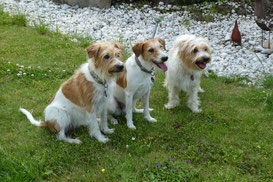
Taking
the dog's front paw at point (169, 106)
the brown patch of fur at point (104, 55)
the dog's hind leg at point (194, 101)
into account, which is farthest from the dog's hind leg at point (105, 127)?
the dog's hind leg at point (194, 101)

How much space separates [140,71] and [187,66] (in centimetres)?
109

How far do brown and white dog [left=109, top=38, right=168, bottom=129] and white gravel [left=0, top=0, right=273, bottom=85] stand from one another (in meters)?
2.88

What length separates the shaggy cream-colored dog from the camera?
15.6ft

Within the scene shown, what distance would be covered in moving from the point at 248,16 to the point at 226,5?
3.14 ft

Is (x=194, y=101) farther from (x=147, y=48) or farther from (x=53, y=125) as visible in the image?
(x=53, y=125)

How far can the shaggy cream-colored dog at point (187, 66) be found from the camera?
4.76 meters

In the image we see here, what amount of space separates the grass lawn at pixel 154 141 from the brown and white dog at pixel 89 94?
0.75ft

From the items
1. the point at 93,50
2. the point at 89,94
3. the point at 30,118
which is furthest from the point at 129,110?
the point at 30,118

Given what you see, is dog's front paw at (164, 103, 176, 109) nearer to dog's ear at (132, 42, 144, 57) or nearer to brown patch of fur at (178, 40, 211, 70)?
brown patch of fur at (178, 40, 211, 70)

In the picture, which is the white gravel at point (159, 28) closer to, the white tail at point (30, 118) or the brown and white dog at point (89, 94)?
the brown and white dog at point (89, 94)

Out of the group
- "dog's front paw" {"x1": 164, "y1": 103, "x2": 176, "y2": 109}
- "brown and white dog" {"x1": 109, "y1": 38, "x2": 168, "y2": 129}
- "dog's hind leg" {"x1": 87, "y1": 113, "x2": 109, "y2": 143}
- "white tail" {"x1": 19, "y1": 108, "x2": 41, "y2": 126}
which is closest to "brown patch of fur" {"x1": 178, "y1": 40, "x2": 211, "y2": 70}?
"brown and white dog" {"x1": 109, "y1": 38, "x2": 168, "y2": 129}

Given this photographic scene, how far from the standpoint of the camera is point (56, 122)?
409 cm

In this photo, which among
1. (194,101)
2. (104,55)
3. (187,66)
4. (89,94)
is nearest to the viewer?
(104,55)

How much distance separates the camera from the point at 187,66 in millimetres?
5004
